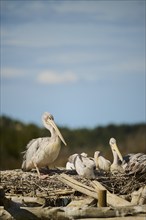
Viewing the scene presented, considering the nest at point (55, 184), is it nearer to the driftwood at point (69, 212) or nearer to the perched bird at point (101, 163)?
the driftwood at point (69, 212)

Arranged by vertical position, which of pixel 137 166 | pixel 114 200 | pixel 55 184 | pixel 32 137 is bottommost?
pixel 114 200

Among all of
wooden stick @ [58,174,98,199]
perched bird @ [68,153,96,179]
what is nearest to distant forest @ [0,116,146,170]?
perched bird @ [68,153,96,179]

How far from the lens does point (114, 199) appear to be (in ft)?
36.2

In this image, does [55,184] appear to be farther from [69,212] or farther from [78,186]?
[69,212]

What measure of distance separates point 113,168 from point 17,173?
5.49ft

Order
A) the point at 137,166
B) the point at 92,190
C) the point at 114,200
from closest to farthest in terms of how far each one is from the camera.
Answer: the point at 114,200 < the point at 92,190 < the point at 137,166

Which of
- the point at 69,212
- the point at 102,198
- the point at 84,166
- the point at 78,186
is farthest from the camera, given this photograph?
the point at 84,166

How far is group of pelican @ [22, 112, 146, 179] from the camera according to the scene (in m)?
12.6

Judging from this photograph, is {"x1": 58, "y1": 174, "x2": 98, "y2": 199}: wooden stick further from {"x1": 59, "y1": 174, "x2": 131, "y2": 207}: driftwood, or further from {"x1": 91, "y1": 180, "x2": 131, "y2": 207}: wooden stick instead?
{"x1": 91, "y1": 180, "x2": 131, "y2": 207}: wooden stick

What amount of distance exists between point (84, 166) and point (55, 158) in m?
0.96

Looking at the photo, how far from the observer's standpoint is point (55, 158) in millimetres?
13539

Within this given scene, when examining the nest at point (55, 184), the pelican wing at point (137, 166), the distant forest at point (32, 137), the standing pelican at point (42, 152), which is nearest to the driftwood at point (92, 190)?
the nest at point (55, 184)

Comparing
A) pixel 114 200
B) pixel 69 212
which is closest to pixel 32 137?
pixel 114 200

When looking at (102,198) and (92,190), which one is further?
(92,190)
